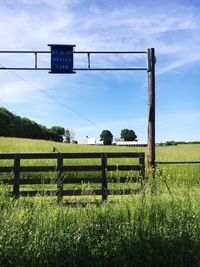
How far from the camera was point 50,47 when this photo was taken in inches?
715

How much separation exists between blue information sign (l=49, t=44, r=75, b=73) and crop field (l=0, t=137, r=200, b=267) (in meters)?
11.6

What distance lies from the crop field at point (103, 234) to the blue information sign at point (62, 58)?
1164cm

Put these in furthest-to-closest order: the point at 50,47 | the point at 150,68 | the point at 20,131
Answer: the point at 20,131, the point at 50,47, the point at 150,68

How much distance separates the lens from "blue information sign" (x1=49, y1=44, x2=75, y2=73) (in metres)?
18.1

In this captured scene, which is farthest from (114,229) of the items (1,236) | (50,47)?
(50,47)

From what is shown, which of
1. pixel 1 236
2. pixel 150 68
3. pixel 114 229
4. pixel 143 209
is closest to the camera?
pixel 1 236

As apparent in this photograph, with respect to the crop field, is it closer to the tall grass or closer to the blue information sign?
the tall grass

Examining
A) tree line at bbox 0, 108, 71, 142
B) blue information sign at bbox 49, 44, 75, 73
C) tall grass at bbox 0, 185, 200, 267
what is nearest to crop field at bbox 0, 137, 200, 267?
tall grass at bbox 0, 185, 200, 267

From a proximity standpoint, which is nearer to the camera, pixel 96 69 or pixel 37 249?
pixel 37 249

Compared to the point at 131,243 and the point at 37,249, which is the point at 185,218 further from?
the point at 37,249

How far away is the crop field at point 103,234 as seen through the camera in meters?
5.73

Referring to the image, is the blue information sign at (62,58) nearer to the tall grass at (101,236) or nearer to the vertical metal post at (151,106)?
the vertical metal post at (151,106)

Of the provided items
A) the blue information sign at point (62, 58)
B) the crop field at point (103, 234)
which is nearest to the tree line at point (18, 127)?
the blue information sign at point (62, 58)

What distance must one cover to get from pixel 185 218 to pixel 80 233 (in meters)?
1.41
